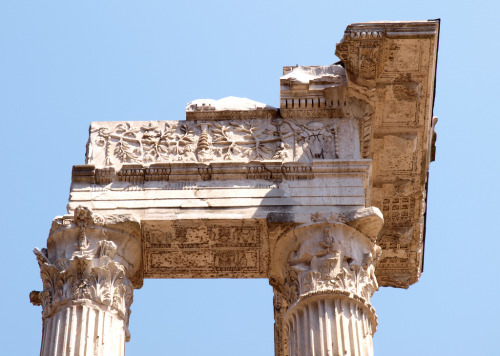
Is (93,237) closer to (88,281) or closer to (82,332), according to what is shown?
(88,281)

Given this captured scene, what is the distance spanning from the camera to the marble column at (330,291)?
1783 cm

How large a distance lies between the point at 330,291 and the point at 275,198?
2253 millimetres

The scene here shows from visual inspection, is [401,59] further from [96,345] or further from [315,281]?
[96,345]

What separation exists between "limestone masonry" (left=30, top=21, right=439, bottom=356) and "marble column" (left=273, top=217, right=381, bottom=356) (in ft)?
0.07

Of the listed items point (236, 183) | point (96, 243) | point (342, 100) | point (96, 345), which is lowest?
point (96, 345)

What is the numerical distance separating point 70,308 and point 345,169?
5045 mm

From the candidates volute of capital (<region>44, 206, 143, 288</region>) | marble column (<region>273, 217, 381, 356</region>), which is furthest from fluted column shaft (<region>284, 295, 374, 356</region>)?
volute of capital (<region>44, 206, 143, 288</region>)

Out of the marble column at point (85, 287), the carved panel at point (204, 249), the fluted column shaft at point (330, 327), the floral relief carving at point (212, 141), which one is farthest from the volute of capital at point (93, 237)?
the fluted column shaft at point (330, 327)

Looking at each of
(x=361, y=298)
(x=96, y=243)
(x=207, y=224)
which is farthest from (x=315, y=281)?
(x=96, y=243)

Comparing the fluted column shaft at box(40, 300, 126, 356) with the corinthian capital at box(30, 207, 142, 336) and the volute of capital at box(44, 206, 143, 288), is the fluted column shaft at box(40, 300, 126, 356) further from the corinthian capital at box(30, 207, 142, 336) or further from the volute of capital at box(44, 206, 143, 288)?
the volute of capital at box(44, 206, 143, 288)

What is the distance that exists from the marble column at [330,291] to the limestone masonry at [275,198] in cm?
2

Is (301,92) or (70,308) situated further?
(301,92)

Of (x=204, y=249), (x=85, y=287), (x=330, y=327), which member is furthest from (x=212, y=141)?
(x=330, y=327)

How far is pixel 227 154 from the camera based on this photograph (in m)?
20.7
